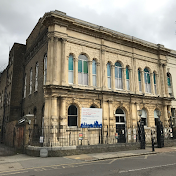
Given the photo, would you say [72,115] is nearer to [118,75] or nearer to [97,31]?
[118,75]

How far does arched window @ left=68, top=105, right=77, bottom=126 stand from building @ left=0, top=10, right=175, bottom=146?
0.05 metres

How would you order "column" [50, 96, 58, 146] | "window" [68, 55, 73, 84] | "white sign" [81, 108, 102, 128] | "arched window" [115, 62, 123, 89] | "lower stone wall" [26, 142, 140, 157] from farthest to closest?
"arched window" [115, 62, 123, 89], "window" [68, 55, 73, 84], "white sign" [81, 108, 102, 128], "column" [50, 96, 58, 146], "lower stone wall" [26, 142, 140, 157]

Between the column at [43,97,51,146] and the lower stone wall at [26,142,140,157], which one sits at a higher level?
the column at [43,97,51,146]

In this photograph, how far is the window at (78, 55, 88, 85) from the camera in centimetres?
1869

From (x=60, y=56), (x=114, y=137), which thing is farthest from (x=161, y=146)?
(x=60, y=56)

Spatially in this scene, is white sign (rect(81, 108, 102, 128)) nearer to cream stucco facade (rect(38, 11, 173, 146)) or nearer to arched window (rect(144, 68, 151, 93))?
cream stucco facade (rect(38, 11, 173, 146))

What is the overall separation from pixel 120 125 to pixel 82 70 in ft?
22.7

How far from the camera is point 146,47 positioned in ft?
76.4

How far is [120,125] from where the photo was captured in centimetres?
1992

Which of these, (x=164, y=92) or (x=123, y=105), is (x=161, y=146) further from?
(x=164, y=92)

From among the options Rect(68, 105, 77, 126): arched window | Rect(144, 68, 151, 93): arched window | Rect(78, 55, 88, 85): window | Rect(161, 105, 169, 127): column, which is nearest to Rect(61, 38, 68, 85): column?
Rect(78, 55, 88, 85): window

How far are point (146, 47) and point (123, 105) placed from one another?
8.19 metres

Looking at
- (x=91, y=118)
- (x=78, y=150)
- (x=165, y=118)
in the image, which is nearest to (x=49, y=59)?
(x=91, y=118)

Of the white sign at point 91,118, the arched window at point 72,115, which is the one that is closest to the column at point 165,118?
the white sign at point 91,118
